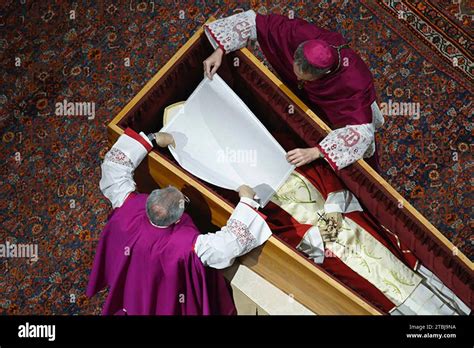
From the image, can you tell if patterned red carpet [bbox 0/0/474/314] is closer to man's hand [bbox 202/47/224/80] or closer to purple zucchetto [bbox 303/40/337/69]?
man's hand [bbox 202/47/224/80]

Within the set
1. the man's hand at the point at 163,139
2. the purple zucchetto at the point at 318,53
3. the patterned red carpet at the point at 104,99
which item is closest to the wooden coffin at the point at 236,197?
the man's hand at the point at 163,139

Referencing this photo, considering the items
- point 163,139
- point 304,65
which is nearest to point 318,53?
point 304,65

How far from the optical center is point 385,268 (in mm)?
3004

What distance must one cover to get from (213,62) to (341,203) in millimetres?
924

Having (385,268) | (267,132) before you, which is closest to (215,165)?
(267,132)

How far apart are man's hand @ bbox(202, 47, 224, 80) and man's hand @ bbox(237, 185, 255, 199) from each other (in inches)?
22.1

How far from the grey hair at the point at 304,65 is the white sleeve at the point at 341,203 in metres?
0.62

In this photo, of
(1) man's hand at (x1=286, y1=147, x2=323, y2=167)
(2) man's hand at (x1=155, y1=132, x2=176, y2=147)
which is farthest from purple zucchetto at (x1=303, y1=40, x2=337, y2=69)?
(2) man's hand at (x1=155, y1=132, x2=176, y2=147)

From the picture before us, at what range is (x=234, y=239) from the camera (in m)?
2.78

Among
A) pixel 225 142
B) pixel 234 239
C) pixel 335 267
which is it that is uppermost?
pixel 225 142

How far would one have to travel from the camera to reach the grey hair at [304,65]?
9.30 feet

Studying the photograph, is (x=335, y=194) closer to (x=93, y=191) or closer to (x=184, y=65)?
(x=184, y=65)

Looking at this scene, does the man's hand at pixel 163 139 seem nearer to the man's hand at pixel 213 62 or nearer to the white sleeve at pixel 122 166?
the white sleeve at pixel 122 166

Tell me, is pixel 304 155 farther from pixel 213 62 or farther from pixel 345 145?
pixel 213 62
